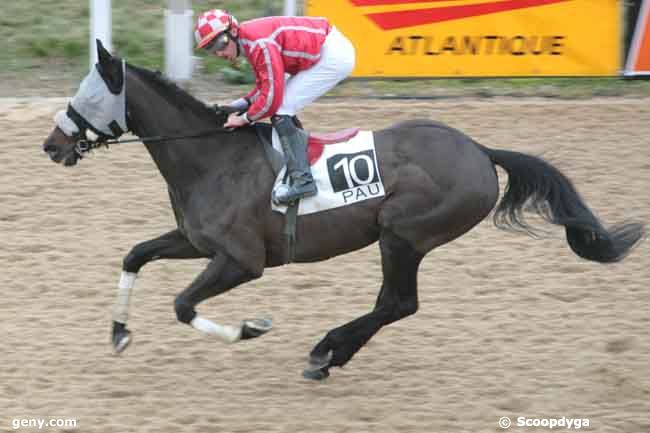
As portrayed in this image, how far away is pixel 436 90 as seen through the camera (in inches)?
420

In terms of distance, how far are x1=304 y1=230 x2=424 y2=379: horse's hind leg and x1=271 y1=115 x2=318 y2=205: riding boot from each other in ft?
1.69

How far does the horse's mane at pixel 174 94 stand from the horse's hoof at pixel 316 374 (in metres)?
1.47

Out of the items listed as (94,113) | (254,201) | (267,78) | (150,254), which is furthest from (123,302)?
(267,78)

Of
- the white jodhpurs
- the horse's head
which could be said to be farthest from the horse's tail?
the horse's head

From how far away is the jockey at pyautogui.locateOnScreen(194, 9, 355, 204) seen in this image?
5.97 metres

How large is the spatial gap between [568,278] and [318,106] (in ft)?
10.7

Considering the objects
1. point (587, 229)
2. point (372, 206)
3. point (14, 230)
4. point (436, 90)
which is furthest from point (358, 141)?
point (436, 90)

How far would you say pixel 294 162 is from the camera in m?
6.04

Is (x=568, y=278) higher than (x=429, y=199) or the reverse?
the reverse

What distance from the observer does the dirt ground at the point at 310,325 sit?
5.88 m

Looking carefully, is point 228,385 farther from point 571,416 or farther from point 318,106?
point 318,106

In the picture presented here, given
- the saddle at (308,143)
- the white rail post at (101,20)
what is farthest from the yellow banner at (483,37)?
the saddle at (308,143)

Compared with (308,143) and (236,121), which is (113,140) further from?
(308,143)

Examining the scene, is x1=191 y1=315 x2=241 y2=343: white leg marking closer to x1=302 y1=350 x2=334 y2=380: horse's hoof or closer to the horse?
the horse
